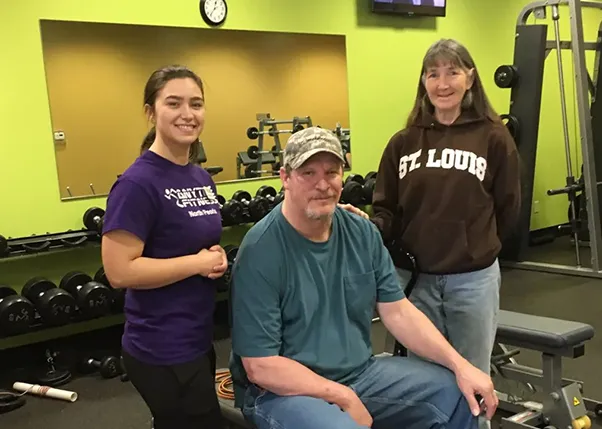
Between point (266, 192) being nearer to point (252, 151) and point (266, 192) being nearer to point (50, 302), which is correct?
point (252, 151)

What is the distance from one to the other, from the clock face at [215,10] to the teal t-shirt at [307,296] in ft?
8.59

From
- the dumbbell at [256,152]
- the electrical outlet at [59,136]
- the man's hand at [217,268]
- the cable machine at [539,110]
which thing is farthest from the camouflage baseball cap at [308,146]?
the cable machine at [539,110]

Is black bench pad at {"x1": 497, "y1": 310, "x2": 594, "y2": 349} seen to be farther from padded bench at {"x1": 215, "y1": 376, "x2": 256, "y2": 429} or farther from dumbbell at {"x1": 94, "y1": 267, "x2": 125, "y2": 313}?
dumbbell at {"x1": 94, "y1": 267, "x2": 125, "y2": 313}

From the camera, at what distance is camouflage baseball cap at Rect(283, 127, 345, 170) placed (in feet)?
4.94

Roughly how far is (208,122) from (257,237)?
2.92 meters

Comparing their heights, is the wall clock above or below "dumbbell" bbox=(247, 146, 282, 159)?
above

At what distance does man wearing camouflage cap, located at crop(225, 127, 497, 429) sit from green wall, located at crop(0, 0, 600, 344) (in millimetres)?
2170

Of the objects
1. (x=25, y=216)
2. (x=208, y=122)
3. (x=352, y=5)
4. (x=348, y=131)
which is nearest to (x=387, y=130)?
(x=348, y=131)

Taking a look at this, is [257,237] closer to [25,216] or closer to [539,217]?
[25,216]

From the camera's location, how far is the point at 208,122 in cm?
433

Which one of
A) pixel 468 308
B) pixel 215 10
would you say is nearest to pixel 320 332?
pixel 468 308

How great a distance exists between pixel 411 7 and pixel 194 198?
386cm

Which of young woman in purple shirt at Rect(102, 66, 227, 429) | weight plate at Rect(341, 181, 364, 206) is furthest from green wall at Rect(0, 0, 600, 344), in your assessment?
young woman in purple shirt at Rect(102, 66, 227, 429)

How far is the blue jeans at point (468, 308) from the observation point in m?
1.84
